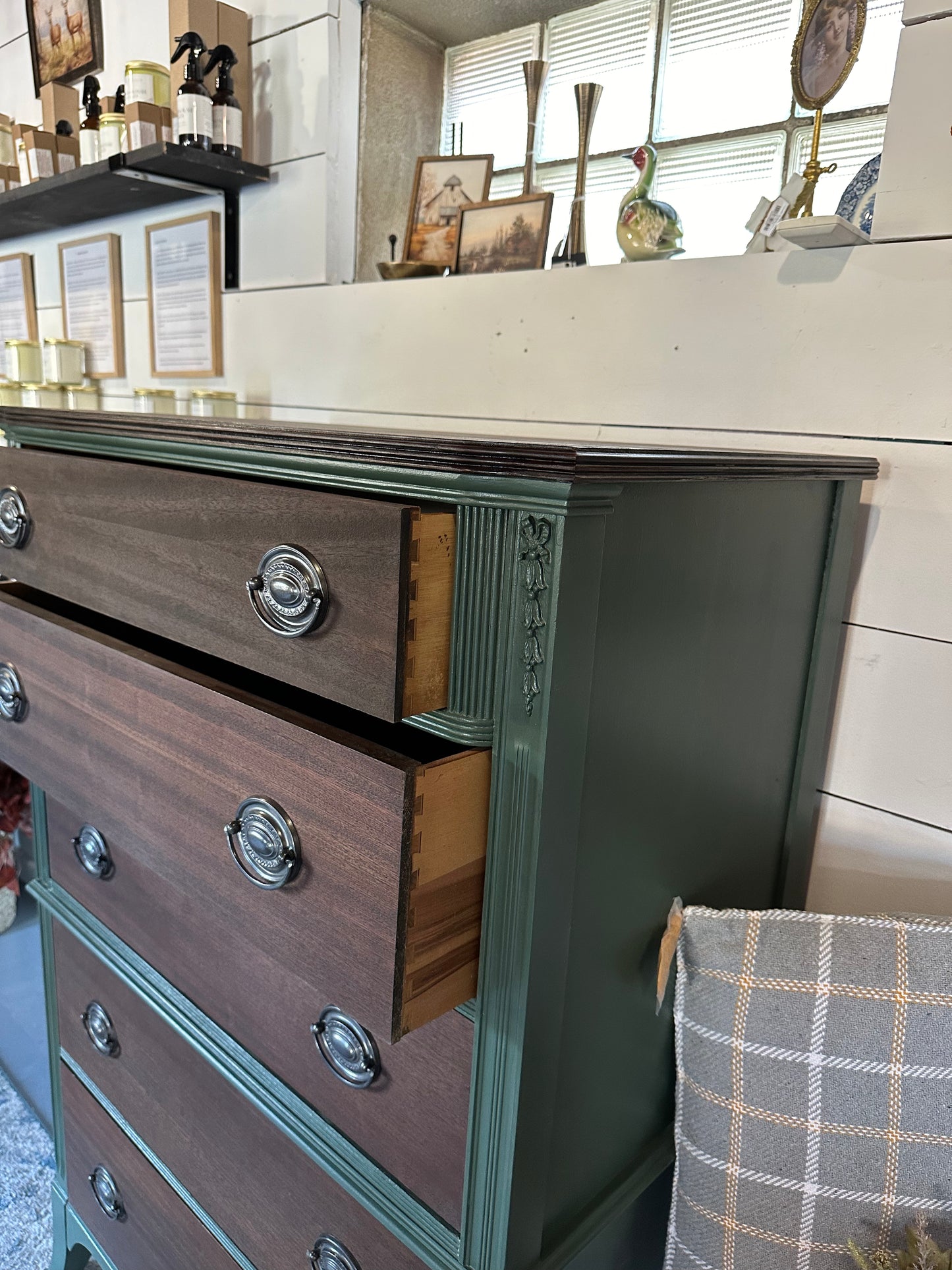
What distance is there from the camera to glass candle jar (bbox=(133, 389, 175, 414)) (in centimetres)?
148

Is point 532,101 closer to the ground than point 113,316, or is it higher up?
higher up

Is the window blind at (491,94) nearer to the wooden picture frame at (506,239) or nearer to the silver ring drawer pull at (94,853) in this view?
the wooden picture frame at (506,239)

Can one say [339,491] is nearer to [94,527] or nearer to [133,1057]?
[94,527]

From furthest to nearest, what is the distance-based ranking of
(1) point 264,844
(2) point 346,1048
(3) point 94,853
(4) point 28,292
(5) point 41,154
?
(4) point 28,292
(5) point 41,154
(3) point 94,853
(2) point 346,1048
(1) point 264,844

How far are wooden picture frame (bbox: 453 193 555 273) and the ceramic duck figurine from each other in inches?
5.4

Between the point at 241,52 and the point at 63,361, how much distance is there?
71 centimetres

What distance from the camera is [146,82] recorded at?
1396 millimetres

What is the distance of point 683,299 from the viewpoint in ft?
3.07

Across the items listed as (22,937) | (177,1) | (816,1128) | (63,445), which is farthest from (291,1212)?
(177,1)

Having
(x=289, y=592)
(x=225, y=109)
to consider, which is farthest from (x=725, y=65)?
(x=289, y=592)

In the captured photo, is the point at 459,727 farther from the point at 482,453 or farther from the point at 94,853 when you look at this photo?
the point at 94,853

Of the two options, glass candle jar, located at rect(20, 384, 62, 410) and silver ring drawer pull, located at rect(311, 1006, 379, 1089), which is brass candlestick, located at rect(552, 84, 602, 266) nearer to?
silver ring drawer pull, located at rect(311, 1006, 379, 1089)

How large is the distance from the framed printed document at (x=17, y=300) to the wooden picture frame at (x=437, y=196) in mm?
1197

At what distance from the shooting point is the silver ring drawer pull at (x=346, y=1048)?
0.67m
